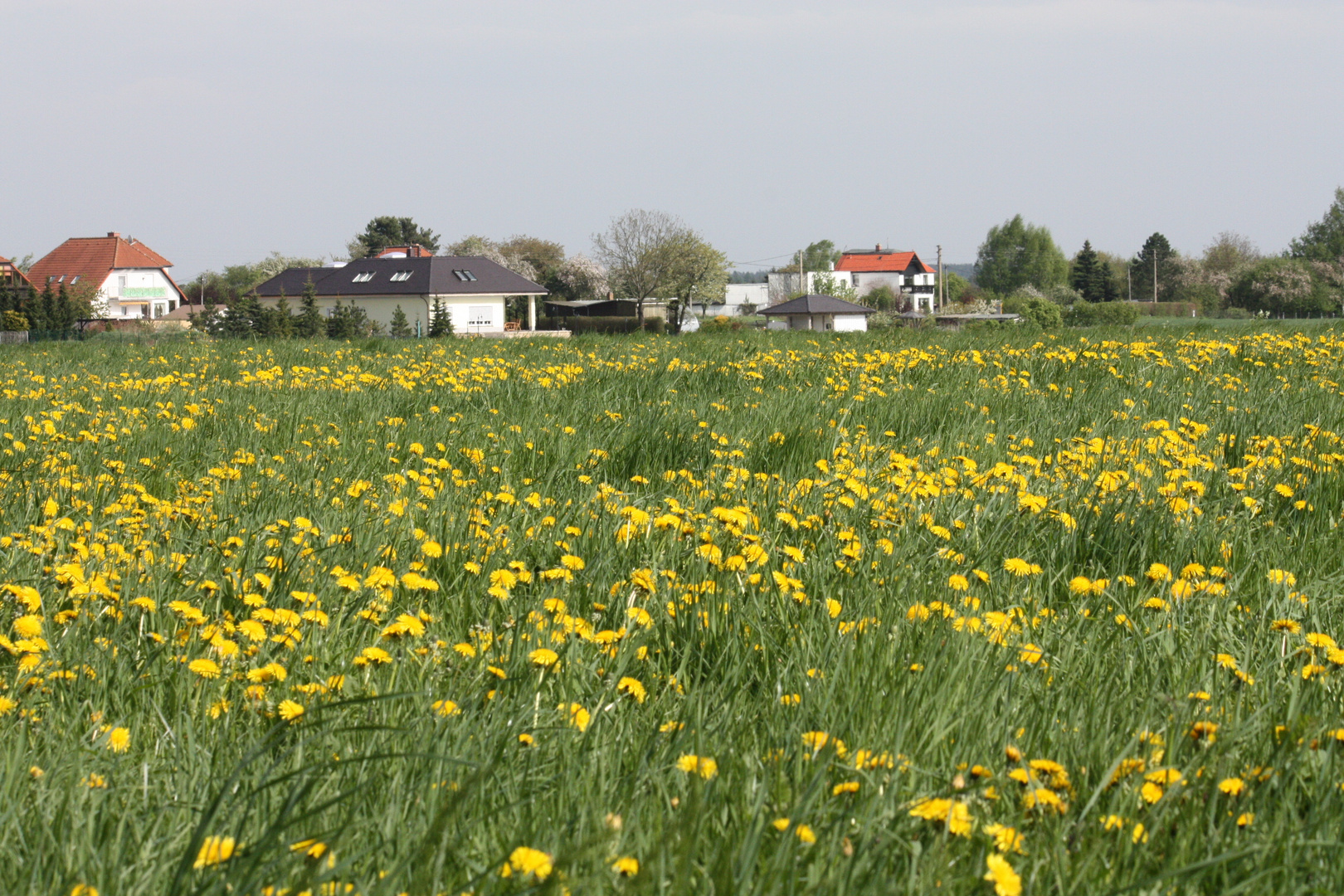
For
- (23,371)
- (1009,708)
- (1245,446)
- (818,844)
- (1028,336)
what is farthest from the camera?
(1028,336)

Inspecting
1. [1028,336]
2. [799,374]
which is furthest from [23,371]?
[1028,336]

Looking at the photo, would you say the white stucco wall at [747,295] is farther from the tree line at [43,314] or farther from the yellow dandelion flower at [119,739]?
the yellow dandelion flower at [119,739]

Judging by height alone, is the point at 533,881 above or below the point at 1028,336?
below

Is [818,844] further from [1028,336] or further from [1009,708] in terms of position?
[1028,336]

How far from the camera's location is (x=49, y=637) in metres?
2.45

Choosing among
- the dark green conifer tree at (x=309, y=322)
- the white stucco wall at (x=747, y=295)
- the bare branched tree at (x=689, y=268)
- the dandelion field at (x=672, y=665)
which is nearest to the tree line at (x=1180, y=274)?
the white stucco wall at (x=747, y=295)

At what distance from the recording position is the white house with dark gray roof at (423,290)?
226 feet

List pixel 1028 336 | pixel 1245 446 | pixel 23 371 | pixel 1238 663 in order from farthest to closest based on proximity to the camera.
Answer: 1. pixel 1028 336
2. pixel 23 371
3. pixel 1245 446
4. pixel 1238 663

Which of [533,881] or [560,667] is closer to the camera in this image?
[533,881]

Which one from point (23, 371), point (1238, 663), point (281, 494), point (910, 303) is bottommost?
point (1238, 663)

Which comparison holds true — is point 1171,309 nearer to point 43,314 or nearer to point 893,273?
point 893,273

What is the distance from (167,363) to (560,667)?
1031cm

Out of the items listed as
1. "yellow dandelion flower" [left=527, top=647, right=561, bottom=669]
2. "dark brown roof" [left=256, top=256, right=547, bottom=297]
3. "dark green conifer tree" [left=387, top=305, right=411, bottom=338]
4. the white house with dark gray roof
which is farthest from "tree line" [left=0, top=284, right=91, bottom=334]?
"yellow dandelion flower" [left=527, top=647, right=561, bottom=669]

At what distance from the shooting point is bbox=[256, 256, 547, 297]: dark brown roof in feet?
228
